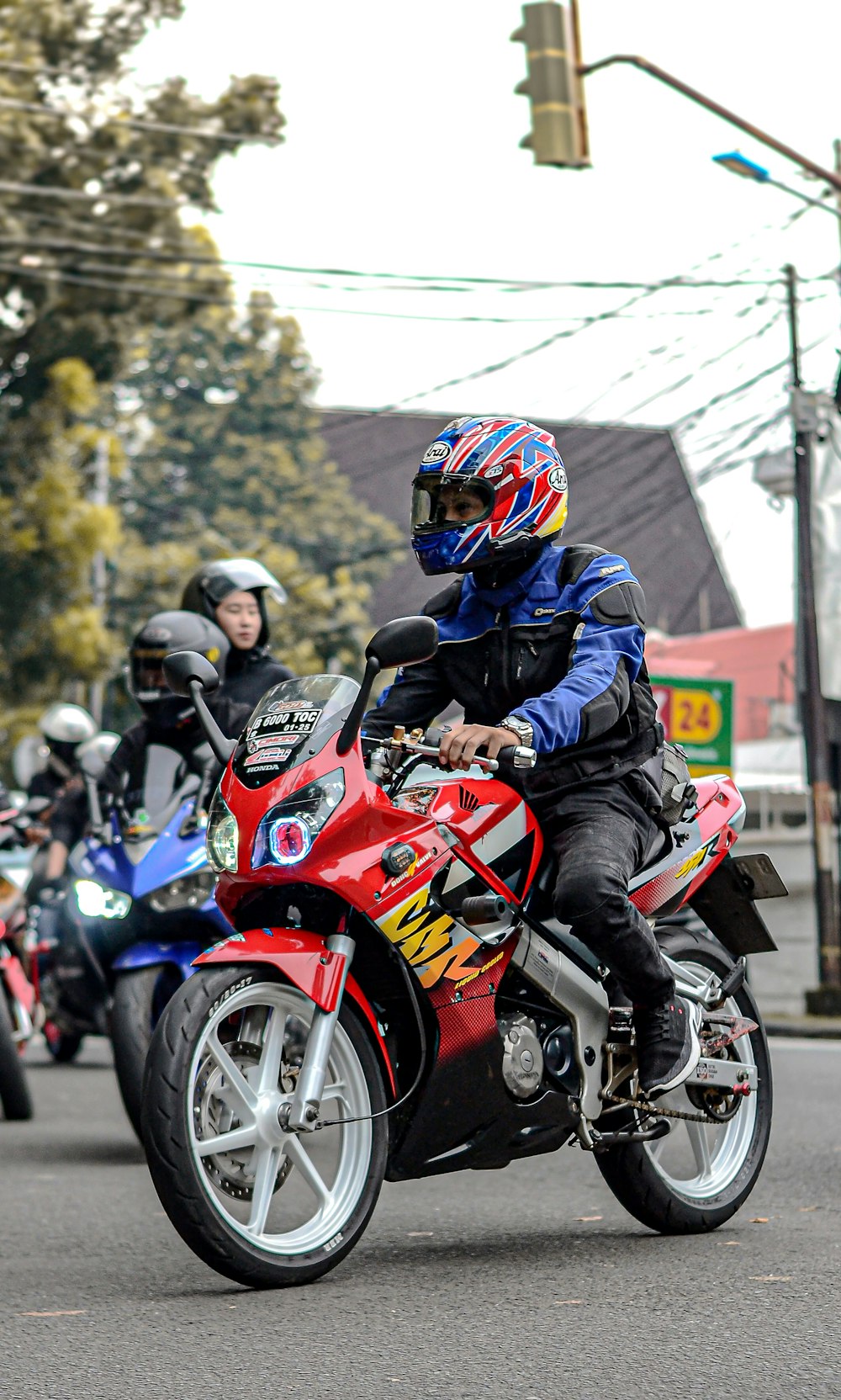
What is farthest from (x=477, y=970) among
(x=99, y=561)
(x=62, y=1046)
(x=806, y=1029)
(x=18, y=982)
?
(x=99, y=561)

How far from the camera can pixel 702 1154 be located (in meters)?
5.48

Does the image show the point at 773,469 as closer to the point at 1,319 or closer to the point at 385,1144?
the point at 1,319

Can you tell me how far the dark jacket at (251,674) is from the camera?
7.71m

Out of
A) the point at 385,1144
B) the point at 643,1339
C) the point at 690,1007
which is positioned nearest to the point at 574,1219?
the point at 690,1007

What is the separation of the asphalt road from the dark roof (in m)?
45.1

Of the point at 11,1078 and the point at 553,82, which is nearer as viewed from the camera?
the point at 11,1078

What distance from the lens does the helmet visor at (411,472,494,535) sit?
5039 mm

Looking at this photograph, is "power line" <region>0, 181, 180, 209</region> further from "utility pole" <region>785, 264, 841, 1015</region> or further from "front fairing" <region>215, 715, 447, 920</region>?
"front fairing" <region>215, 715, 447, 920</region>

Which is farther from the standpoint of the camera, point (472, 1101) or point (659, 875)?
point (659, 875)

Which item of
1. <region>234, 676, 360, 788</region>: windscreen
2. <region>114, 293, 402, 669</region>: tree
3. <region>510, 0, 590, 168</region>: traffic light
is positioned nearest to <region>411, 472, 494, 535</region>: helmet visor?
<region>234, 676, 360, 788</region>: windscreen

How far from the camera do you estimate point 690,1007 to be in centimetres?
518

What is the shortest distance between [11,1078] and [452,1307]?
14.7 feet

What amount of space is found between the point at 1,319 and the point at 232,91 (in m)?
4.13

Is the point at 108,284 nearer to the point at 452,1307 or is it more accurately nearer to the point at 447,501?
the point at 447,501
